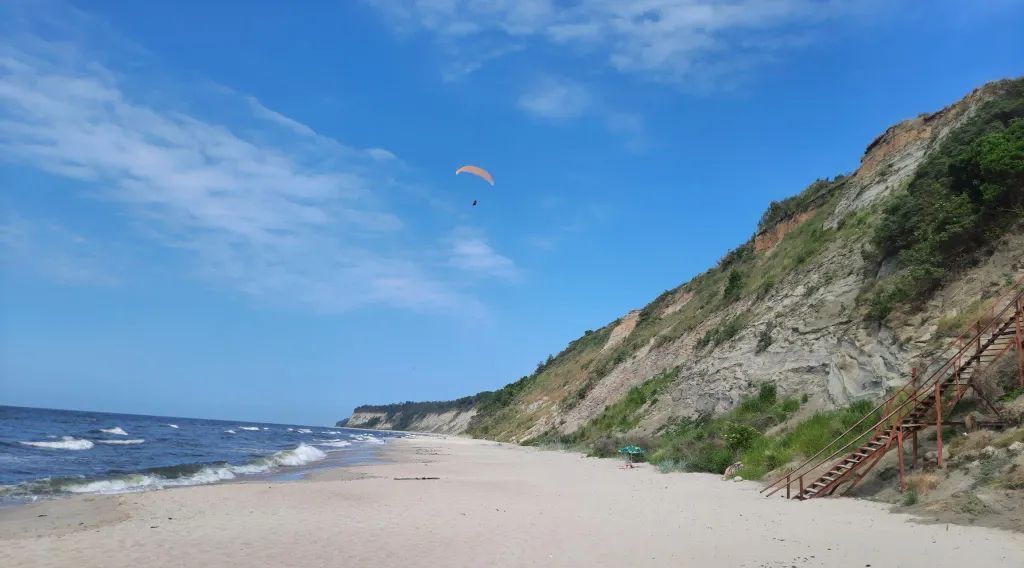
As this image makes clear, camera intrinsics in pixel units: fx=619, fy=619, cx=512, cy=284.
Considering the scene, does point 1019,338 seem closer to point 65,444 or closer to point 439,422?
point 65,444

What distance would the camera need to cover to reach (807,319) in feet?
79.6

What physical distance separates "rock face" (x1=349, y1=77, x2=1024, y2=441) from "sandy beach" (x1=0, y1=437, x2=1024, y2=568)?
6.25 metres

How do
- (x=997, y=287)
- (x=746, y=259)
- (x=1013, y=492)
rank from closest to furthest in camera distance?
(x=1013, y=492), (x=997, y=287), (x=746, y=259)

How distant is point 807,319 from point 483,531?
1792 centimetres

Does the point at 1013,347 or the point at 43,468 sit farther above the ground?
the point at 1013,347

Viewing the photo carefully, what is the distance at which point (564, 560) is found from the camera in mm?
9375

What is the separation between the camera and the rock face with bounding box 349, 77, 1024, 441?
1766 centimetres

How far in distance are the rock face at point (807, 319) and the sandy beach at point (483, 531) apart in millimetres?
6250

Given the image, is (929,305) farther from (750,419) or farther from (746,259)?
(746,259)

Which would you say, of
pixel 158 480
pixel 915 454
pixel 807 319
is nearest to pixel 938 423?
pixel 915 454

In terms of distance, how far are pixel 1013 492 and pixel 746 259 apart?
3512 cm

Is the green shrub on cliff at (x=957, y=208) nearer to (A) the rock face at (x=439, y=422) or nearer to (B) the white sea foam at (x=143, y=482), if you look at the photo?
(B) the white sea foam at (x=143, y=482)

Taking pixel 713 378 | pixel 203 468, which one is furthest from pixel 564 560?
pixel 713 378

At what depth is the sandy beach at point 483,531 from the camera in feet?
30.2
